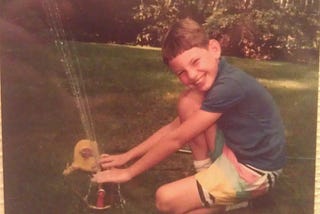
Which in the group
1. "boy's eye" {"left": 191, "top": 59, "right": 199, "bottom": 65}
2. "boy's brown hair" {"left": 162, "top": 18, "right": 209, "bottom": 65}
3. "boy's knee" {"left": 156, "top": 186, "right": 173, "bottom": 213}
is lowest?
"boy's knee" {"left": 156, "top": 186, "right": 173, "bottom": 213}

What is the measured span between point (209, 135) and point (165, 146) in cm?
13

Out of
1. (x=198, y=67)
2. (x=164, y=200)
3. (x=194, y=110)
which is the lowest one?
(x=164, y=200)

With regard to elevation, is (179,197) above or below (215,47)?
below

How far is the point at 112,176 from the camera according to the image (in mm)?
1566

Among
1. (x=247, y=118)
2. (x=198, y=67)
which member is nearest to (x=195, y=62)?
(x=198, y=67)

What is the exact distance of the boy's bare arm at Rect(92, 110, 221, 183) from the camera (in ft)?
5.09

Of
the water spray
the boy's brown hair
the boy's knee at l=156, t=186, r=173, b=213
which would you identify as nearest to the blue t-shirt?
the boy's brown hair

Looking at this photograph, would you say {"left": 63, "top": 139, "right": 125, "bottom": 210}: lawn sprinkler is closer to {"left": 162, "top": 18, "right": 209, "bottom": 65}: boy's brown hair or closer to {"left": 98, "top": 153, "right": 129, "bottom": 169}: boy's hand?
{"left": 98, "top": 153, "right": 129, "bottom": 169}: boy's hand

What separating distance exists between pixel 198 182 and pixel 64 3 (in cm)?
62

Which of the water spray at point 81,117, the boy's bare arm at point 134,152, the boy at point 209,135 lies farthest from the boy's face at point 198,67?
the water spray at point 81,117

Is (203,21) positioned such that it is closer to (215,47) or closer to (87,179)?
(215,47)

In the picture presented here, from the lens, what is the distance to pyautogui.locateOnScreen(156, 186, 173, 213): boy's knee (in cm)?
158

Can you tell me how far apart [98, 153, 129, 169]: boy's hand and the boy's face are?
269 mm

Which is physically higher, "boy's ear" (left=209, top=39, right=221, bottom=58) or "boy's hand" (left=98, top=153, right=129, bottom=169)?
"boy's ear" (left=209, top=39, right=221, bottom=58)
